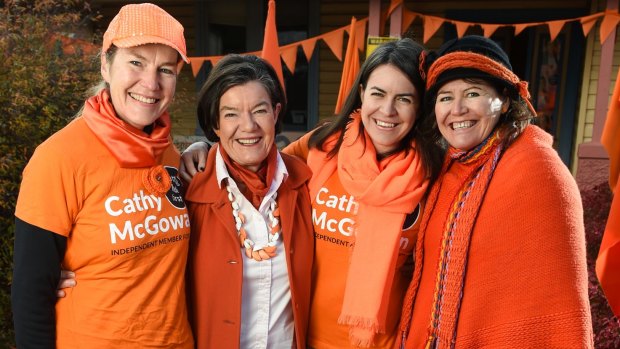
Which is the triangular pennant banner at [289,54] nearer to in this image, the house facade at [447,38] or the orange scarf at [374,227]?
the house facade at [447,38]

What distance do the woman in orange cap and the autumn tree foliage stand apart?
2.20m

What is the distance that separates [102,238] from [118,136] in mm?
349

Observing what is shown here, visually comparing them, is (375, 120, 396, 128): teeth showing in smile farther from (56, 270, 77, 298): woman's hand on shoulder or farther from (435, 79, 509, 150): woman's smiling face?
(56, 270, 77, 298): woman's hand on shoulder

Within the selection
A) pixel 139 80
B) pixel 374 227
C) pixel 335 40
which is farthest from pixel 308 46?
pixel 139 80

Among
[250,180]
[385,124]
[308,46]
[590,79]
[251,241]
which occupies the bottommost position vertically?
[251,241]

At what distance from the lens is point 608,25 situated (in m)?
5.52

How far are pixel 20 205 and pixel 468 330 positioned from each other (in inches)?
61.4

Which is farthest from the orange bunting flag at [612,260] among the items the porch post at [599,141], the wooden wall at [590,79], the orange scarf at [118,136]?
A: the wooden wall at [590,79]

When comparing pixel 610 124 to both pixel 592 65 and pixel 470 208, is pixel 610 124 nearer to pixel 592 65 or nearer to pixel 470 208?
pixel 470 208

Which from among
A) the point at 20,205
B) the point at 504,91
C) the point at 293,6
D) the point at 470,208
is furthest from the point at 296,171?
the point at 293,6

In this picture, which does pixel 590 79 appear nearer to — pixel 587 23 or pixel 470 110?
pixel 587 23

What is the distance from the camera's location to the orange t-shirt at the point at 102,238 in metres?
1.45

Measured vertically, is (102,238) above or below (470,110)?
below

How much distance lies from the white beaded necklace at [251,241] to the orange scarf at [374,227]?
0.24 meters
